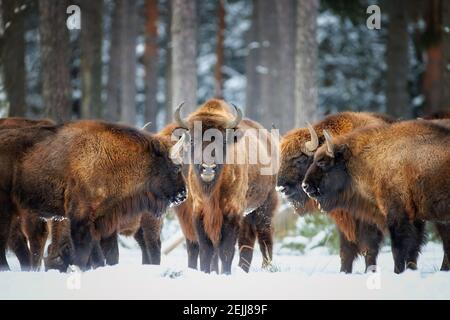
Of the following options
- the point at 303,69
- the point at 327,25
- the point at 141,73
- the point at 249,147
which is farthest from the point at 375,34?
the point at 249,147

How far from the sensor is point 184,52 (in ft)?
56.0

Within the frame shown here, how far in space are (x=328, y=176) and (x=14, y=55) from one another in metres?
11.0

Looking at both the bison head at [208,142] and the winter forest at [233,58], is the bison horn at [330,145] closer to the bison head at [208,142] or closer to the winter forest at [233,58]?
the bison head at [208,142]

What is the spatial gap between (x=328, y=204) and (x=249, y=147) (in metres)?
1.47

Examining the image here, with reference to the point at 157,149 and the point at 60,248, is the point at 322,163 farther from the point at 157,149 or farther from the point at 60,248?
the point at 60,248

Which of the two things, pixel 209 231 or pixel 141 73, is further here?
pixel 141 73

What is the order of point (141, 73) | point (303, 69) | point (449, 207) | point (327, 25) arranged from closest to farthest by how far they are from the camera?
point (449, 207), point (303, 69), point (327, 25), point (141, 73)

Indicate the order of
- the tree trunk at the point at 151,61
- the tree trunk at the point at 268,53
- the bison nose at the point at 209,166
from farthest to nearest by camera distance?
the tree trunk at the point at 151,61, the tree trunk at the point at 268,53, the bison nose at the point at 209,166

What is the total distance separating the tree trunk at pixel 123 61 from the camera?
87.1 feet

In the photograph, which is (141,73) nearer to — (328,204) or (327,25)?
(327,25)

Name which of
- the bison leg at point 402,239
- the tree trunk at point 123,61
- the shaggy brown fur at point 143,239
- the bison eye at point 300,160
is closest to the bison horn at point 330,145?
the bison eye at point 300,160

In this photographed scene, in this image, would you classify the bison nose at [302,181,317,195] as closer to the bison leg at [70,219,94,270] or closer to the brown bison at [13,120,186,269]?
the brown bison at [13,120,186,269]

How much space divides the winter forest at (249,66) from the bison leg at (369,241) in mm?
699

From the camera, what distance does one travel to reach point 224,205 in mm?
10141
